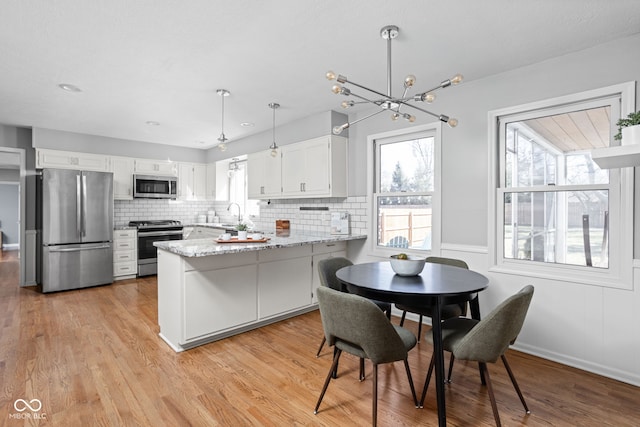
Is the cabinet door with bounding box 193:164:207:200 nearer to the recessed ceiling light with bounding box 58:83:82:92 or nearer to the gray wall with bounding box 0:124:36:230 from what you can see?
the gray wall with bounding box 0:124:36:230

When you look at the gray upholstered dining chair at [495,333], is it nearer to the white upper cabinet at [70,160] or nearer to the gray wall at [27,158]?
the white upper cabinet at [70,160]

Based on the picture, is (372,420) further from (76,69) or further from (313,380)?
(76,69)

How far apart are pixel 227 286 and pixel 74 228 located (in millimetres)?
3355

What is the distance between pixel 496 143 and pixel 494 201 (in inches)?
21.1

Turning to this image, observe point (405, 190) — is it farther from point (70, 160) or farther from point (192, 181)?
point (70, 160)

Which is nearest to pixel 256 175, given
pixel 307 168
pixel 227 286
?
pixel 307 168

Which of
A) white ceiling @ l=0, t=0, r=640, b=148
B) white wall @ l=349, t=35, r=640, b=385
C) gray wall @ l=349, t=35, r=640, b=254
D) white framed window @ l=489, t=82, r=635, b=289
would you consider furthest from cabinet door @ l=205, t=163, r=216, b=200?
white framed window @ l=489, t=82, r=635, b=289

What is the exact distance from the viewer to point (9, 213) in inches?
379

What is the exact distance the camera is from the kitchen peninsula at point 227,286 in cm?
287

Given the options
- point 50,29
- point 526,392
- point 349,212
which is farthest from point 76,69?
point 526,392

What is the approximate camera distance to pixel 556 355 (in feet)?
8.89

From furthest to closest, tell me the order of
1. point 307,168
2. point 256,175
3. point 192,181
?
point 192,181 < point 256,175 < point 307,168

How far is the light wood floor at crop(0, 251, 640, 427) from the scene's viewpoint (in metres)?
1.98

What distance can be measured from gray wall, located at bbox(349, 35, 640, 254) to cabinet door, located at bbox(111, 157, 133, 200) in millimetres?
4655
